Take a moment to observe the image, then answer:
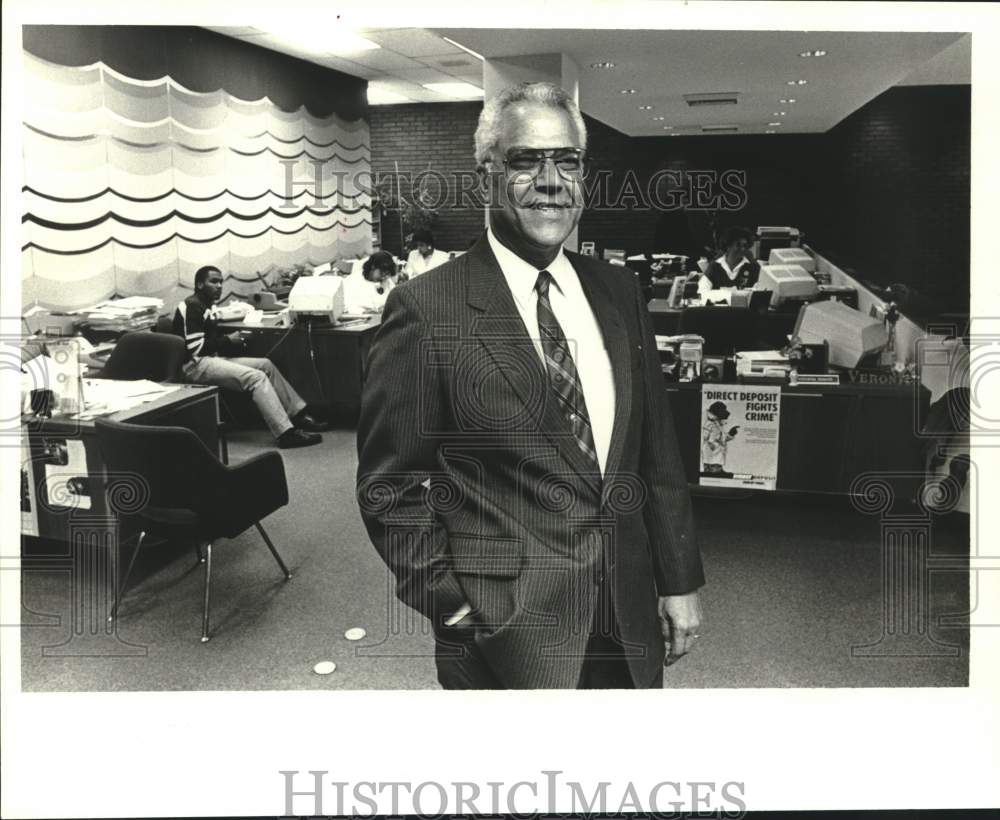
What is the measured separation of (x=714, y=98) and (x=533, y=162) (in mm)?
3767

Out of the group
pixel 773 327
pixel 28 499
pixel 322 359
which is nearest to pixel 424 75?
pixel 322 359

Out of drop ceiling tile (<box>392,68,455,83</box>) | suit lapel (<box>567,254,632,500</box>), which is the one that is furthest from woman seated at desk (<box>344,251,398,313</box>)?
suit lapel (<box>567,254,632,500</box>)

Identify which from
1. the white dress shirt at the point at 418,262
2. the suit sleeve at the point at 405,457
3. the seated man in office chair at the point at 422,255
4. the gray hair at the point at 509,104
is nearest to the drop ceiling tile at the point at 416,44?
the seated man in office chair at the point at 422,255

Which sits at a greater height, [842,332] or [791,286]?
[791,286]

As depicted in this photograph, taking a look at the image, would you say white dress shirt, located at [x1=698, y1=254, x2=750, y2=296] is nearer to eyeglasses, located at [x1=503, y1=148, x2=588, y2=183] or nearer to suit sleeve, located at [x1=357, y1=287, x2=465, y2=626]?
eyeglasses, located at [x1=503, y1=148, x2=588, y2=183]

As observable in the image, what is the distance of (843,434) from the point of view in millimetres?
3832

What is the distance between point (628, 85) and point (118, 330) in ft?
10.3

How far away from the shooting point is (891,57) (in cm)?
341

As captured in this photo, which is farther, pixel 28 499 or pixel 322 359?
pixel 322 359

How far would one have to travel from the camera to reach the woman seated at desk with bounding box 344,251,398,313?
636 cm

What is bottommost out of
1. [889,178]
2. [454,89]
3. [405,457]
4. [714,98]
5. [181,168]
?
[405,457]

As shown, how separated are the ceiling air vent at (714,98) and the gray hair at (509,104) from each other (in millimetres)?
3436

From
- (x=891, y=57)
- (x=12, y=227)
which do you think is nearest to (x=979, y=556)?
(x=891, y=57)

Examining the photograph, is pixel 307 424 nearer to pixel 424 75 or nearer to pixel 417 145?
pixel 417 145
